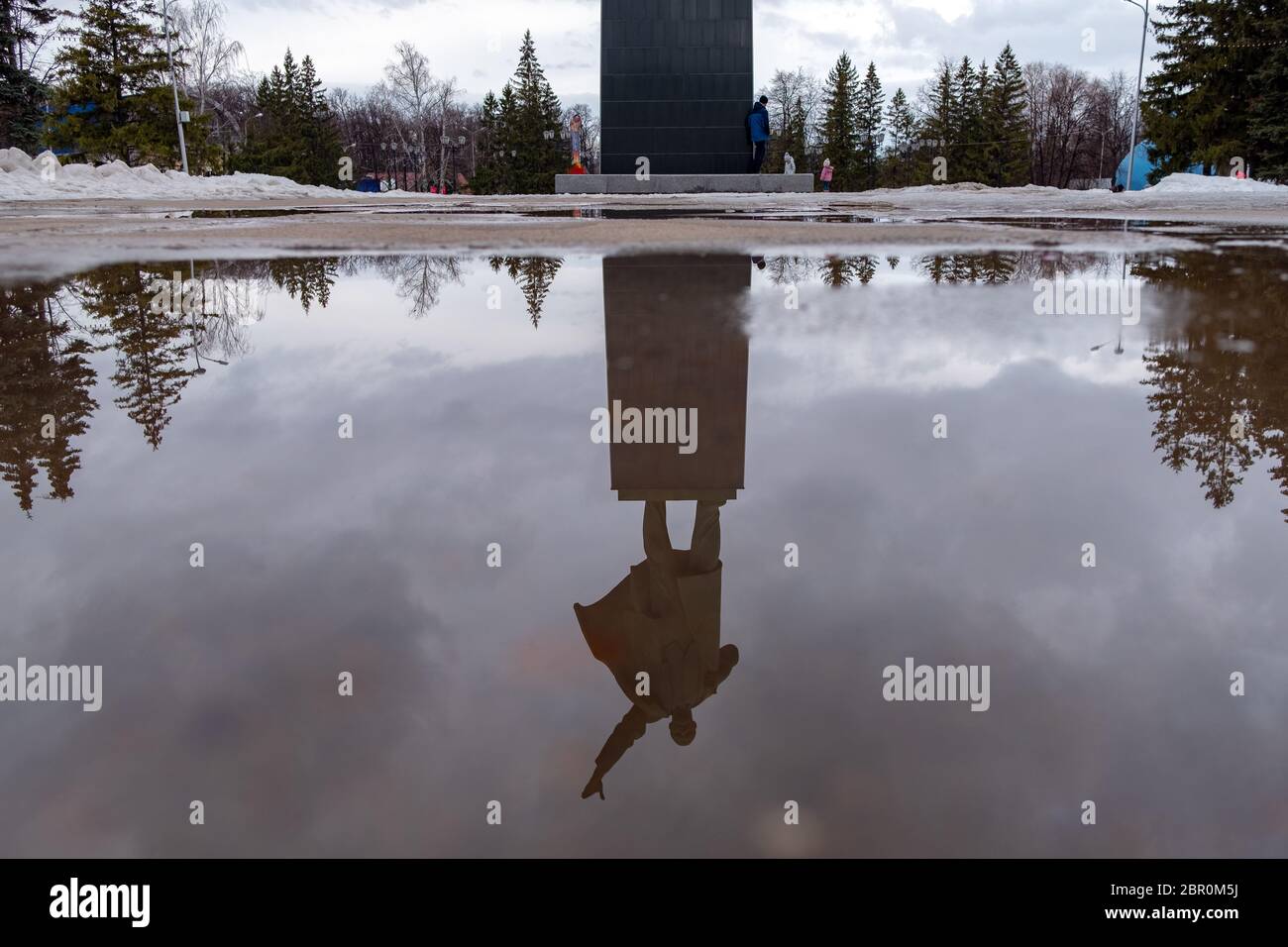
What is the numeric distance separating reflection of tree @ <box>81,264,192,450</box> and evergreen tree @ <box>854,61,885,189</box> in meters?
74.6

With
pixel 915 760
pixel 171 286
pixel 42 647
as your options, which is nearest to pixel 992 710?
pixel 915 760

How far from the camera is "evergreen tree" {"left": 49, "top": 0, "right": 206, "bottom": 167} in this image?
43000mm

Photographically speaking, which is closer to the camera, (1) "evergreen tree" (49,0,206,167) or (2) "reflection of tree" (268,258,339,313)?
(2) "reflection of tree" (268,258,339,313)

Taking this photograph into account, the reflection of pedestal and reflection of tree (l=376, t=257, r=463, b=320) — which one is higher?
reflection of tree (l=376, t=257, r=463, b=320)

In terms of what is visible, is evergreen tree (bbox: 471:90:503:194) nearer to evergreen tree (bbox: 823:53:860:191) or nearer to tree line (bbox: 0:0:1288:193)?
tree line (bbox: 0:0:1288:193)

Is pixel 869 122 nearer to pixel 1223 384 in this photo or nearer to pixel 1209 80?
pixel 1209 80

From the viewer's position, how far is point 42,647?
5.27 ft

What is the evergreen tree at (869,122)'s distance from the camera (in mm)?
74938

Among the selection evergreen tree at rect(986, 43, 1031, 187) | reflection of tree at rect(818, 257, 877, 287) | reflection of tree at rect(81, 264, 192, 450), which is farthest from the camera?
evergreen tree at rect(986, 43, 1031, 187)

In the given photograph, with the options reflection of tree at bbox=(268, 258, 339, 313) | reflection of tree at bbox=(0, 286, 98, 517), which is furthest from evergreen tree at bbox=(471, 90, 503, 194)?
reflection of tree at bbox=(0, 286, 98, 517)

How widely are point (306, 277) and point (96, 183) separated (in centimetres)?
2163

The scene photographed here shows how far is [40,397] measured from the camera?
3201 millimetres

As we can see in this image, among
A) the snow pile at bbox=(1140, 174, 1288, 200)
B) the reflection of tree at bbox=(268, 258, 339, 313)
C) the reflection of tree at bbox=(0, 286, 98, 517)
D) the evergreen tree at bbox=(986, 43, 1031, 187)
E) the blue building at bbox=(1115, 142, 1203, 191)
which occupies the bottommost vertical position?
the reflection of tree at bbox=(0, 286, 98, 517)
